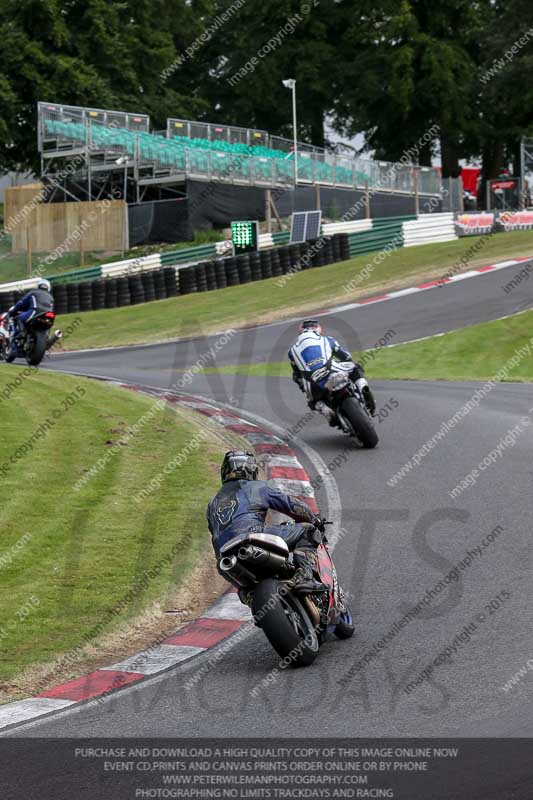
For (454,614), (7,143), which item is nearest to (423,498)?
(454,614)

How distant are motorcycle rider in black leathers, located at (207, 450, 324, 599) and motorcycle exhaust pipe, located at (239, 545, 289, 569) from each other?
17 cm

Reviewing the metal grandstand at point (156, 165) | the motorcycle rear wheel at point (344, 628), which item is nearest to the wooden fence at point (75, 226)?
the metal grandstand at point (156, 165)

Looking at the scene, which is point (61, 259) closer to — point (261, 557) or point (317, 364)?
point (317, 364)

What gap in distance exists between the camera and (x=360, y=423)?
13.0m

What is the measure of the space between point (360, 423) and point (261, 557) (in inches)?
257

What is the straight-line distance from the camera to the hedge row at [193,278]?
31.9 m

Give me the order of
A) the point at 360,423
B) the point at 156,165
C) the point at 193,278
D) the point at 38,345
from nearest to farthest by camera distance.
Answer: the point at 360,423
the point at 38,345
the point at 193,278
the point at 156,165

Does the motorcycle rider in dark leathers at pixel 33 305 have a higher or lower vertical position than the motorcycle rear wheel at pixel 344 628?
higher

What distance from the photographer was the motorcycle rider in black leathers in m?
6.80

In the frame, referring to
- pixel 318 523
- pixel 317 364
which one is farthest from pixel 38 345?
pixel 318 523

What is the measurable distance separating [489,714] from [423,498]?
517cm

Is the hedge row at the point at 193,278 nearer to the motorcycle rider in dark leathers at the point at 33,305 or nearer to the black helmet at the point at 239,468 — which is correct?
the motorcycle rider in dark leathers at the point at 33,305

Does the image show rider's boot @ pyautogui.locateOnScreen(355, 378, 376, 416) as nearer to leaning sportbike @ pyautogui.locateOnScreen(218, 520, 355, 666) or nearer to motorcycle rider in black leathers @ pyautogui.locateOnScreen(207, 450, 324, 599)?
motorcycle rider in black leathers @ pyautogui.locateOnScreen(207, 450, 324, 599)

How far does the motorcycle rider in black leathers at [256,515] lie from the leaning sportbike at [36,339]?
46.1 ft
